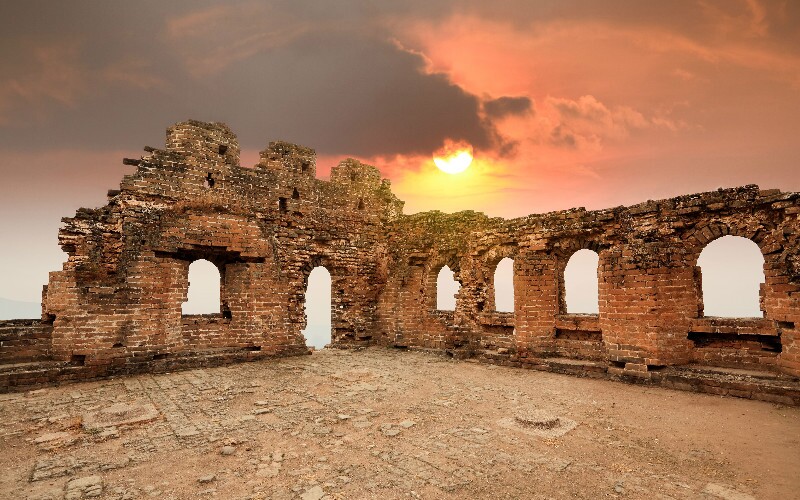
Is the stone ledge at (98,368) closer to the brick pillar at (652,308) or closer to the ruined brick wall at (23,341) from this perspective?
the ruined brick wall at (23,341)

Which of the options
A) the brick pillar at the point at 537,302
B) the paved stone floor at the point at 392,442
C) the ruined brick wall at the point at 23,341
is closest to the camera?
the paved stone floor at the point at 392,442

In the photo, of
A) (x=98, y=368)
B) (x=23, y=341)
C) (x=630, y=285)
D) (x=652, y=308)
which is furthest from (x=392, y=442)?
(x=23, y=341)

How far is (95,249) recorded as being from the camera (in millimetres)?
8953

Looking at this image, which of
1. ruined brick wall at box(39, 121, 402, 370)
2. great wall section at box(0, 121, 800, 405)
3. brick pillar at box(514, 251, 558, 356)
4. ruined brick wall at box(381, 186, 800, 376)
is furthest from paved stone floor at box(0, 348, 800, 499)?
brick pillar at box(514, 251, 558, 356)

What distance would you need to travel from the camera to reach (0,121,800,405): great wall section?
727 centimetres

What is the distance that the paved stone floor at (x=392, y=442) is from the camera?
374 centimetres

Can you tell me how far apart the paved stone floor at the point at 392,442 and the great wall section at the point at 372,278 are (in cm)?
108

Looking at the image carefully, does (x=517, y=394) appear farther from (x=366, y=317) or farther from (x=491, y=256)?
(x=366, y=317)

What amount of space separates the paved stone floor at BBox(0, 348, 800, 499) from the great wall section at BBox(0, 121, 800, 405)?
3.53 ft

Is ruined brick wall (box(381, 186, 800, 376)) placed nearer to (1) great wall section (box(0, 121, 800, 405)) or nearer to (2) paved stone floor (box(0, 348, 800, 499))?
(1) great wall section (box(0, 121, 800, 405))

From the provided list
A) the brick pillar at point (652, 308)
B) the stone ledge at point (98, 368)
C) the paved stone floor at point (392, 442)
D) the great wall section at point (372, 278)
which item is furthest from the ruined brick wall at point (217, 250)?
the brick pillar at point (652, 308)

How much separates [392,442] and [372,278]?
8.47 metres

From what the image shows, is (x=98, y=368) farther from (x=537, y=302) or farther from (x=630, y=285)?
(x=630, y=285)

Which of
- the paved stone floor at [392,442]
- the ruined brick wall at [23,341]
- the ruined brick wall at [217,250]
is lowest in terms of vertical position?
the paved stone floor at [392,442]
